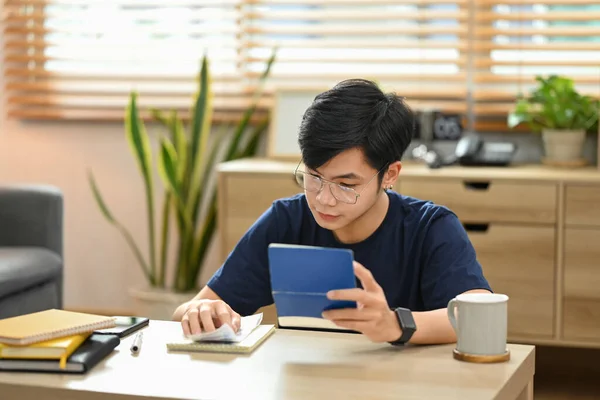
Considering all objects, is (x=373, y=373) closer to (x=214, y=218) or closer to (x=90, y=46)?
(x=214, y=218)

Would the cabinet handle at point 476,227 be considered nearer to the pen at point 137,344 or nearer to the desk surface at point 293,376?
the desk surface at point 293,376

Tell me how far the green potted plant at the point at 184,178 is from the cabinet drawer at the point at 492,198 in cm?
90

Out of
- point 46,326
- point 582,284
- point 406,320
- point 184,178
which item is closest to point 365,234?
point 406,320

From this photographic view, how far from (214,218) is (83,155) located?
86 cm

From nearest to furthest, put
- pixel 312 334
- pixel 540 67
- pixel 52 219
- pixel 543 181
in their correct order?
pixel 312 334 → pixel 543 181 → pixel 52 219 → pixel 540 67

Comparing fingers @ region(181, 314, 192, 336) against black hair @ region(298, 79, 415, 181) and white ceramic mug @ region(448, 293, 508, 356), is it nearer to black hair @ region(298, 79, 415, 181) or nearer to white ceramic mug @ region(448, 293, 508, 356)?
black hair @ region(298, 79, 415, 181)

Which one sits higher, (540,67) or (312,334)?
(540,67)

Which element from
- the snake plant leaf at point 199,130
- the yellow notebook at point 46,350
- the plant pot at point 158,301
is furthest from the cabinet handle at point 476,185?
the yellow notebook at point 46,350

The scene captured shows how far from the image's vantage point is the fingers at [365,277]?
1638 millimetres

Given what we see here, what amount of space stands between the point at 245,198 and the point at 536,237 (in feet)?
3.60

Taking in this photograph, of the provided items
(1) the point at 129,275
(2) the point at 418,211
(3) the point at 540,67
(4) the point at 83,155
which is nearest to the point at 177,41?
(4) the point at 83,155

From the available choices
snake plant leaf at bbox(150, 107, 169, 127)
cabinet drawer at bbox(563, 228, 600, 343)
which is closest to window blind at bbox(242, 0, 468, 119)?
snake plant leaf at bbox(150, 107, 169, 127)

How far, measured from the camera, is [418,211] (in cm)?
214

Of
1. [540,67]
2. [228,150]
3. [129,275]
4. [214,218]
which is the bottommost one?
[129,275]
